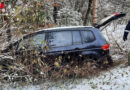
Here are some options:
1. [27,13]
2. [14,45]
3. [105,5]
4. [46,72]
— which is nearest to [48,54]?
[46,72]

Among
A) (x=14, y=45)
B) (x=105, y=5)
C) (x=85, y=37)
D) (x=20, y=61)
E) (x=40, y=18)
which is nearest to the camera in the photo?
(x=20, y=61)

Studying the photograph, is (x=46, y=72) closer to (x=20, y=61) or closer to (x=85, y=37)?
(x=20, y=61)

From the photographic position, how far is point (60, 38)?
6.04m

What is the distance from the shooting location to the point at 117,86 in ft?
17.3

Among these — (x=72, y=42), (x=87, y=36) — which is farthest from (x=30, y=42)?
(x=87, y=36)

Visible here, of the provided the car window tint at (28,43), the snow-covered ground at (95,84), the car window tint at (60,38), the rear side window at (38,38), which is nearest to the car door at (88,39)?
the car window tint at (60,38)

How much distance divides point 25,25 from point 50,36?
3.08 feet

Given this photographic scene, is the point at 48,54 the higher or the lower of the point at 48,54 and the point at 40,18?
the lower

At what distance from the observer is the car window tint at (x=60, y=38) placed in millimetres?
5929

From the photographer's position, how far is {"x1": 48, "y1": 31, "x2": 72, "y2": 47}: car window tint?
19.5ft

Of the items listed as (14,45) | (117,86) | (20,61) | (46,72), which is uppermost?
(14,45)

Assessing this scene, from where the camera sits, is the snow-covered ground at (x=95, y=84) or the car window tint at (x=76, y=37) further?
the car window tint at (x=76, y=37)

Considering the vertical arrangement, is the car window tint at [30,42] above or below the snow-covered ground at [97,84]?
above

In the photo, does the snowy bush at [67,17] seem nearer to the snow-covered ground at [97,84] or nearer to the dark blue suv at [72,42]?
the dark blue suv at [72,42]
